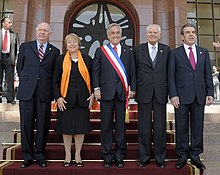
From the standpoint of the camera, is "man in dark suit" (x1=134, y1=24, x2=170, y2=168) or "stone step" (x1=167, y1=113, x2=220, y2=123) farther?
"stone step" (x1=167, y1=113, x2=220, y2=123)

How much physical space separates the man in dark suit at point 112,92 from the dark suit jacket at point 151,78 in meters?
0.10

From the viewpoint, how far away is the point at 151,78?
11.8 feet

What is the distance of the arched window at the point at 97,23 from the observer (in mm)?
8719

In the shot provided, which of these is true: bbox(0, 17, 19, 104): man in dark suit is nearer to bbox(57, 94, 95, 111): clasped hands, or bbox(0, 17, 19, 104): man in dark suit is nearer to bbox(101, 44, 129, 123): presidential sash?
bbox(57, 94, 95, 111): clasped hands

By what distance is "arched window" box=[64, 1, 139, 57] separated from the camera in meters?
8.72

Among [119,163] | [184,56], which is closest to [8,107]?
[119,163]

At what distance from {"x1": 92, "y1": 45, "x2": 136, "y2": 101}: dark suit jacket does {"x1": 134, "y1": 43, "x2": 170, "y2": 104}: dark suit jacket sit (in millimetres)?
103

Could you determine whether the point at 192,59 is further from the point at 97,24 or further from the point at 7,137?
the point at 97,24

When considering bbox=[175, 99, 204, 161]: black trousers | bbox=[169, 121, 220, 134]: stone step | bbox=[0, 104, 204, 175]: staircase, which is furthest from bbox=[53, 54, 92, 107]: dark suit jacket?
bbox=[169, 121, 220, 134]: stone step

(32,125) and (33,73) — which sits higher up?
(33,73)

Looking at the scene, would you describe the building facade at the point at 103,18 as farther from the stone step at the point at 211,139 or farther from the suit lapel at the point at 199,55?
the suit lapel at the point at 199,55

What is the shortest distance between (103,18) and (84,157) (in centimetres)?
579

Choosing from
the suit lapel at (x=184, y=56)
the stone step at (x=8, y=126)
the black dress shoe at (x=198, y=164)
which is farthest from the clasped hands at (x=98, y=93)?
the stone step at (x=8, y=126)

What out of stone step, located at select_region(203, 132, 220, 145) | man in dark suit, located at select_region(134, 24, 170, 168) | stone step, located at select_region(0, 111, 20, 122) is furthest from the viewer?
stone step, located at select_region(0, 111, 20, 122)
